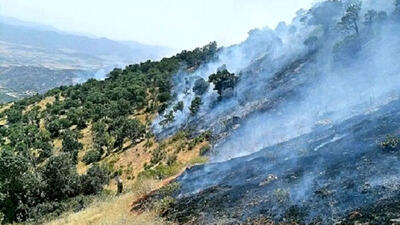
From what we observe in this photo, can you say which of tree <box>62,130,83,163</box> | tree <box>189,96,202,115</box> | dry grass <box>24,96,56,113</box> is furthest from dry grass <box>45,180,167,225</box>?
dry grass <box>24,96,56,113</box>

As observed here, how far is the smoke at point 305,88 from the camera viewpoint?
47.0 meters

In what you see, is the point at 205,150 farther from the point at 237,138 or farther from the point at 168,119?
the point at 168,119

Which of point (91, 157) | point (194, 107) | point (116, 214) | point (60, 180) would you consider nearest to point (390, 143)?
point (116, 214)

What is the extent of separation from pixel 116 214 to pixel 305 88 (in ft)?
113

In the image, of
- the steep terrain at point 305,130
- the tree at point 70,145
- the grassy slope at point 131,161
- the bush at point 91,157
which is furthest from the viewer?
the tree at point 70,145

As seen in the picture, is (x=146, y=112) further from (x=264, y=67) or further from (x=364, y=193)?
(x=364, y=193)

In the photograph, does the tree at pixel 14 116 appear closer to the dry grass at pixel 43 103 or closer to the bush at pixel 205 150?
the dry grass at pixel 43 103

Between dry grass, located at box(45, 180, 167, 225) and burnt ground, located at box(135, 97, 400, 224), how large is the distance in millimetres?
1322

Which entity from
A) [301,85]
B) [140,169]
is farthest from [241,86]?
[140,169]

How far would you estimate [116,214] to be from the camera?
2898 cm

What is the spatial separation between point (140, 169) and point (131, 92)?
3894 cm

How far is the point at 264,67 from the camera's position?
2943 inches

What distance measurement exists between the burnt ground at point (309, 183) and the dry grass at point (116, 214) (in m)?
1.32

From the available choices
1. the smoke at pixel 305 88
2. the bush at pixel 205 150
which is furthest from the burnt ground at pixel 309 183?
the bush at pixel 205 150
